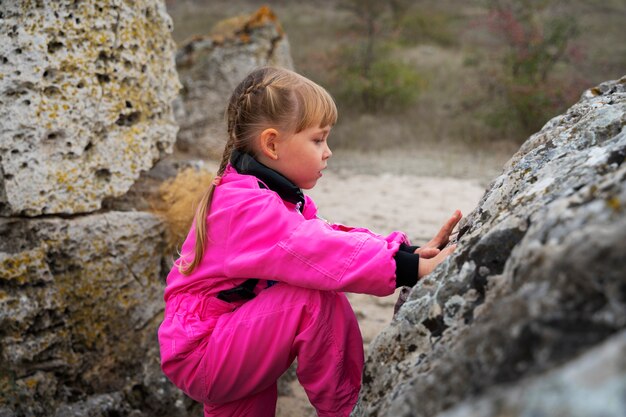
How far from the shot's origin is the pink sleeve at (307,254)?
67.4 inches

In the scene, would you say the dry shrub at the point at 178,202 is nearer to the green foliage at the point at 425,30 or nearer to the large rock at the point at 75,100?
the large rock at the point at 75,100

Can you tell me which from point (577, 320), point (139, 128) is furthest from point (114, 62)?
point (577, 320)

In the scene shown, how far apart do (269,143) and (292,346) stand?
64cm

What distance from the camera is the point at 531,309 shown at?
849mm

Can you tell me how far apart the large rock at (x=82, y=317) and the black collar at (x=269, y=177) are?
1.20 metres

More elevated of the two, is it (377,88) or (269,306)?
(269,306)

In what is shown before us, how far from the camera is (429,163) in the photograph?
310 inches

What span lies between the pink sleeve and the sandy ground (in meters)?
1.86

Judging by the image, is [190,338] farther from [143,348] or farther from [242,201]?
[143,348]

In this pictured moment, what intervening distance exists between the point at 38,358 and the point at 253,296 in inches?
52.6

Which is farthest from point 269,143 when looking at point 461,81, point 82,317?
point 461,81

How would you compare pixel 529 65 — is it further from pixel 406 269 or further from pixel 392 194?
pixel 406 269

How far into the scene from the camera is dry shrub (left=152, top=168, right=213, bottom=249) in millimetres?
3189

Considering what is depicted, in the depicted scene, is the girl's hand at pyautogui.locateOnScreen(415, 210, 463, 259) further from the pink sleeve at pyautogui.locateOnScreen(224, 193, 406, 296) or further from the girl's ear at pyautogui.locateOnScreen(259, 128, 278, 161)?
the girl's ear at pyautogui.locateOnScreen(259, 128, 278, 161)
